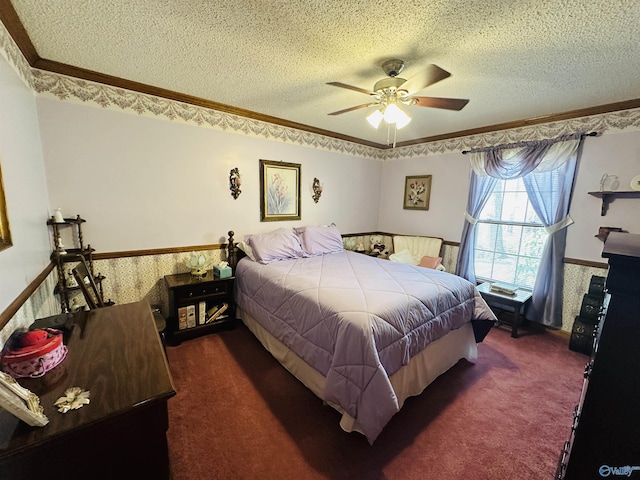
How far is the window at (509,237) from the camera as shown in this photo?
10.3 ft

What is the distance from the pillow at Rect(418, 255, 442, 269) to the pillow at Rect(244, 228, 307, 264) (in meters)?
1.69

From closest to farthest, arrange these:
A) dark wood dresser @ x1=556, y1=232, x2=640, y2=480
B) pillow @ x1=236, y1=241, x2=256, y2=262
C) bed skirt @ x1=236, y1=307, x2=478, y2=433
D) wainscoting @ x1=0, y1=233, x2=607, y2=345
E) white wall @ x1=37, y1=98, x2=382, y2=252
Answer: dark wood dresser @ x1=556, y1=232, x2=640, y2=480 < bed skirt @ x1=236, y1=307, x2=478, y2=433 < white wall @ x1=37, y1=98, x2=382, y2=252 < wainscoting @ x1=0, y1=233, x2=607, y2=345 < pillow @ x1=236, y1=241, x2=256, y2=262

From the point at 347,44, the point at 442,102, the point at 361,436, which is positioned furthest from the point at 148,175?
the point at 361,436

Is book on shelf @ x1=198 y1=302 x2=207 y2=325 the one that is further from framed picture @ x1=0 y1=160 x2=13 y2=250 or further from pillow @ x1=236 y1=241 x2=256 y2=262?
framed picture @ x1=0 y1=160 x2=13 y2=250

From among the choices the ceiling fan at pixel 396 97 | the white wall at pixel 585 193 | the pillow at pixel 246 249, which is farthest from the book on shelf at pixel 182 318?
the white wall at pixel 585 193

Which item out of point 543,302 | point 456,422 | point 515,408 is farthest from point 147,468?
point 543,302

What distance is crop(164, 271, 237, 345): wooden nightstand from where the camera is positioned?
2534 mm

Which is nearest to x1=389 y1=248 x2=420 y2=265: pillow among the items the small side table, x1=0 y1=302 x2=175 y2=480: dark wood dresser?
the small side table

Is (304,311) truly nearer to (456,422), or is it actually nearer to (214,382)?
(214,382)

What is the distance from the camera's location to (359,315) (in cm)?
163

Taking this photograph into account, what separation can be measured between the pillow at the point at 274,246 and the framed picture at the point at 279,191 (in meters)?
0.33

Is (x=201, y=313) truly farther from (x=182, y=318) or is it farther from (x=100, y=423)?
(x=100, y=423)

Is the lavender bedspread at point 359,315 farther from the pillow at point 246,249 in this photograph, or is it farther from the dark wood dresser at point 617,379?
the dark wood dresser at point 617,379

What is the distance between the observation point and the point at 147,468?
0.89m
